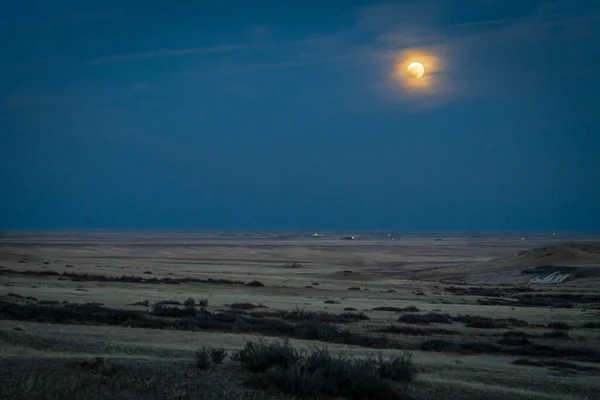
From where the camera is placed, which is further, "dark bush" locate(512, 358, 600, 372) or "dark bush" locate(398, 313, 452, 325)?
"dark bush" locate(398, 313, 452, 325)

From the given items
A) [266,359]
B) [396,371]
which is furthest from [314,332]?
[266,359]

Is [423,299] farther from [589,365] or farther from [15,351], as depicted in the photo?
[15,351]

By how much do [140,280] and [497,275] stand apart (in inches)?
1422

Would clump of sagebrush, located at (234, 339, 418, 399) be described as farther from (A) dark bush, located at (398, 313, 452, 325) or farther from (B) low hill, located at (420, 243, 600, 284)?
(B) low hill, located at (420, 243, 600, 284)

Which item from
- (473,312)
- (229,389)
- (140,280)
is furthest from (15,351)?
(140,280)

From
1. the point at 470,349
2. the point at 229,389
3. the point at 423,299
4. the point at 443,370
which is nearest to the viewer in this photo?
the point at 229,389

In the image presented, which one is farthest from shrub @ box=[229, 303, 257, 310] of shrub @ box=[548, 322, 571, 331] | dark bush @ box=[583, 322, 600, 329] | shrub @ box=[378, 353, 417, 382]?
shrub @ box=[378, 353, 417, 382]

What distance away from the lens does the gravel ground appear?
1077cm

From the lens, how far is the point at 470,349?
21.8m

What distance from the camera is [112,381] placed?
11.5 meters

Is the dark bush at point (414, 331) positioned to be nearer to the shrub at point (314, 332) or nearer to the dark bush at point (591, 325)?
the shrub at point (314, 332)

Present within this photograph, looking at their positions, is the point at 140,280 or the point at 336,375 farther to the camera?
the point at 140,280

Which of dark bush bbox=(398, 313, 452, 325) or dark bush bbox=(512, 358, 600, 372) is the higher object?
dark bush bbox=(398, 313, 452, 325)

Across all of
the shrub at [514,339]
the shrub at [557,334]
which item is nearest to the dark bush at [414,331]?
the shrub at [514,339]
